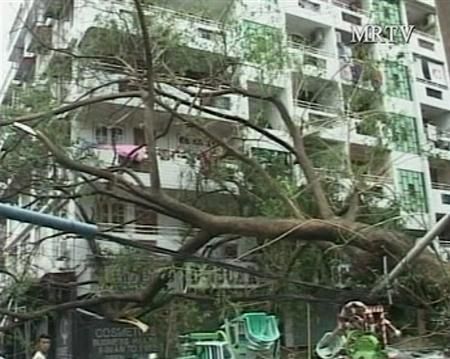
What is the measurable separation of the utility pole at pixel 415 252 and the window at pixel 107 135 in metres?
4.97

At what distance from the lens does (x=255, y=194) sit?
8.05 metres

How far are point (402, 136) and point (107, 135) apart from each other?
435 centimetres

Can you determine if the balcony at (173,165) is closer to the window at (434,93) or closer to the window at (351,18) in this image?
the window at (351,18)

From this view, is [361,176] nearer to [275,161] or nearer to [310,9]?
[275,161]

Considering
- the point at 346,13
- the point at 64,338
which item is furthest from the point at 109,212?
the point at 346,13

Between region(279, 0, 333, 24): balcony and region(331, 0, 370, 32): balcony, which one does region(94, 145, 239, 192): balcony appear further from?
region(331, 0, 370, 32): balcony

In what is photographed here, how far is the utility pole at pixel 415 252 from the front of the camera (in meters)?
4.45

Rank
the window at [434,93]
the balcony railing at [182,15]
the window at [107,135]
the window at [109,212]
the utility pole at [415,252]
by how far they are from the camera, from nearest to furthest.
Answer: the utility pole at [415,252] → the balcony railing at [182,15] → the window at [109,212] → the window at [107,135] → the window at [434,93]

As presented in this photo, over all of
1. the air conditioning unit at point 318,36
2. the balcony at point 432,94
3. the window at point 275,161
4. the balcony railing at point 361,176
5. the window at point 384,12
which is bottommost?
the balcony railing at point 361,176

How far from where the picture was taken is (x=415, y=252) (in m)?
4.89

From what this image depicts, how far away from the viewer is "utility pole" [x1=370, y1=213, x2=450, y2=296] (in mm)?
4453

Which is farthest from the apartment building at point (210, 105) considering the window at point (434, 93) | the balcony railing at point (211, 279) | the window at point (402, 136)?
the window at point (434, 93)

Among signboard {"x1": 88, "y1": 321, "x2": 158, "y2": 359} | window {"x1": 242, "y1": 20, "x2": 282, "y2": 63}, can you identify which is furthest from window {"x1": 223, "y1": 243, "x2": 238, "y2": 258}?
window {"x1": 242, "y1": 20, "x2": 282, "y2": 63}

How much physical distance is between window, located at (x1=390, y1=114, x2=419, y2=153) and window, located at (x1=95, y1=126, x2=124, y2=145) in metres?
3.67
